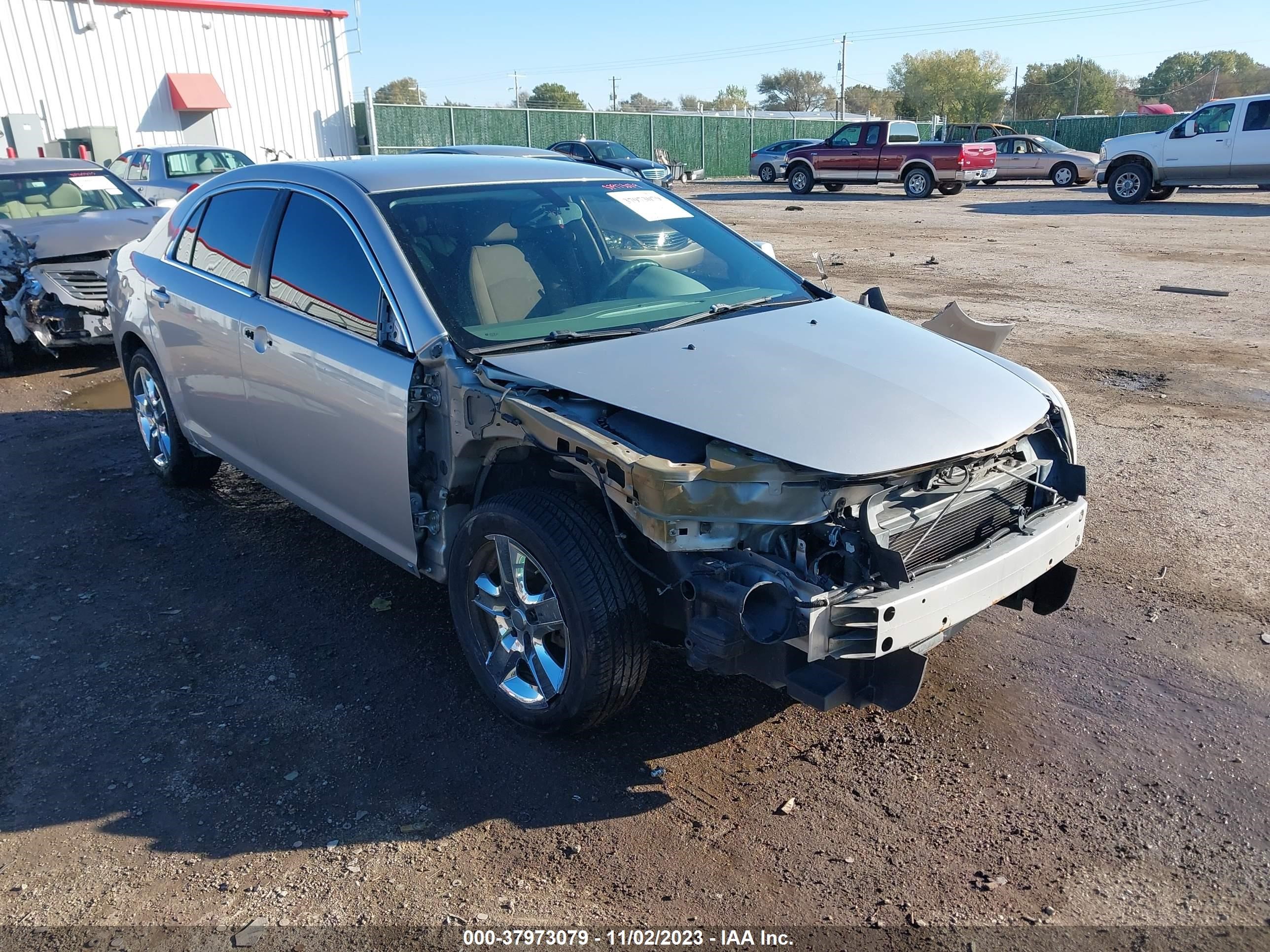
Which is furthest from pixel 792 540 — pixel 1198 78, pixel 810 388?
pixel 1198 78

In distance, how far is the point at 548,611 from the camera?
3277 millimetres

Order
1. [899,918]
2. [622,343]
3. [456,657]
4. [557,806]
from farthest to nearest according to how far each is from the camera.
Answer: [456,657]
[622,343]
[557,806]
[899,918]

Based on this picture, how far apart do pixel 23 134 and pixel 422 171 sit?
2377 cm

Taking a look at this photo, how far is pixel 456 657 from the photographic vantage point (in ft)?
13.1

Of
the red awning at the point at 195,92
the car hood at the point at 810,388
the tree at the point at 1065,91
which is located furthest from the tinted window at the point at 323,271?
the tree at the point at 1065,91

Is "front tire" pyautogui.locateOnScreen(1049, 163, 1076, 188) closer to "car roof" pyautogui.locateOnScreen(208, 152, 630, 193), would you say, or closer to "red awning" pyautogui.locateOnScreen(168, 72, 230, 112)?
"red awning" pyautogui.locateOnScreen(168, 72, 230, 112)

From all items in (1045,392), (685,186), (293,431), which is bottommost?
(685,186)

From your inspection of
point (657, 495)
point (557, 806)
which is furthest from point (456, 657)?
point (657, 495)

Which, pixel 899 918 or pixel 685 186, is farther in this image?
pixel 685 186

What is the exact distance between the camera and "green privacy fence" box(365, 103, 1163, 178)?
36.8 metres

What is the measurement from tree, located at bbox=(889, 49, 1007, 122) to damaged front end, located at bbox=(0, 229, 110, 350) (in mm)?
76322

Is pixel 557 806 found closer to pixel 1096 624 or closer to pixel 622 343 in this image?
pixel 622 343

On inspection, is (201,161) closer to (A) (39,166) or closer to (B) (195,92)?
(A) (39,166)

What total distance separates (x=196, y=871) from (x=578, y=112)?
42.1 m
